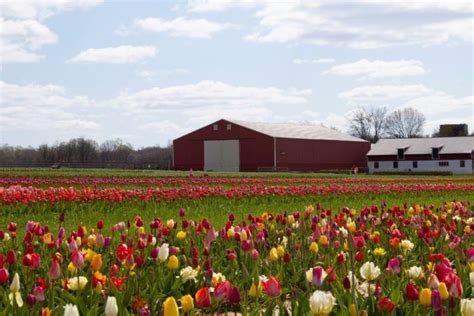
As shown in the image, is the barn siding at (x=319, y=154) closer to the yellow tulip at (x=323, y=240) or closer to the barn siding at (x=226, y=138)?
the barn siding at (x=226, y=138)

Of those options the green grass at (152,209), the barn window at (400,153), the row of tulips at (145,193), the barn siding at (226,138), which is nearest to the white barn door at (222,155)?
the barn siding at (226,138)

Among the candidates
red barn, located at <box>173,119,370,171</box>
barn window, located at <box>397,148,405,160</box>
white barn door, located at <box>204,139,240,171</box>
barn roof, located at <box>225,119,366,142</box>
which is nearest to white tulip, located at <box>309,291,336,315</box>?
red barn, located at <box>173,119,370,171</box>

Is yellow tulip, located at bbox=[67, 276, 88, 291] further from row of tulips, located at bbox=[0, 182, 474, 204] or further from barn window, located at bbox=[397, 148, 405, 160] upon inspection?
barn window, located at bbox=[397, 148, 405, 160]

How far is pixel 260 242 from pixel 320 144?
63.1 meters

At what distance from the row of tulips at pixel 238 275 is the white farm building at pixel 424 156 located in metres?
67.6

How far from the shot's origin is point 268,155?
63.1 meters

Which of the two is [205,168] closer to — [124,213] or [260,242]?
[124,213]

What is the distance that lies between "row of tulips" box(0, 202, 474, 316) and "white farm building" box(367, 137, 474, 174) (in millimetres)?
67594

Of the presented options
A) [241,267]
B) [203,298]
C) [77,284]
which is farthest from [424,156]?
[203,298]

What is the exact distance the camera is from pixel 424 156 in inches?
2950

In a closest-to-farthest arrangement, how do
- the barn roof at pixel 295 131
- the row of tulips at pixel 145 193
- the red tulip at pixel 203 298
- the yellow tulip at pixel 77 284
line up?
1. the red tulip at pixel 203 298
2. the yellow tulip at pixel 77 284
3. the row of tulips at pixel 145 193
4. the barn roof at pixel 295 131

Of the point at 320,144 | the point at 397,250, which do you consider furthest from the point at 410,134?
the point at 397,250

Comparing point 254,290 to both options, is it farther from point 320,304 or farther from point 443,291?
point 443,291

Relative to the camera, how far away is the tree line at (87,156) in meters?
72.8
